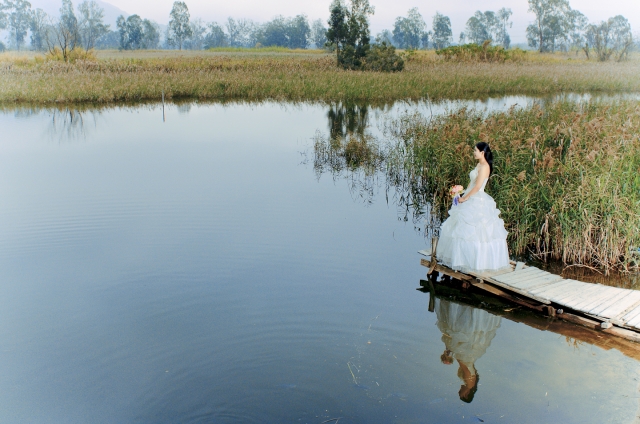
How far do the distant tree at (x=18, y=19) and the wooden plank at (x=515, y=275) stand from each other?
293 feet

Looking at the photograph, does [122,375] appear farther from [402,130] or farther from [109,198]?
[402,130]

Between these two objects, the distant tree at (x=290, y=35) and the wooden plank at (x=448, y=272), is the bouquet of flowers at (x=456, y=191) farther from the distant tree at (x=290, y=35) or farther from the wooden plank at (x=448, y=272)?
the distant tree at (x=290, y=35)

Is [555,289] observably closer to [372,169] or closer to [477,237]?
[477,237]

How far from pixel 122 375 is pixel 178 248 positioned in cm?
379

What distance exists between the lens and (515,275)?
25.1ft

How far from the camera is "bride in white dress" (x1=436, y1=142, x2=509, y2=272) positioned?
7684 mm

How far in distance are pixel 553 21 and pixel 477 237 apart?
255 feet

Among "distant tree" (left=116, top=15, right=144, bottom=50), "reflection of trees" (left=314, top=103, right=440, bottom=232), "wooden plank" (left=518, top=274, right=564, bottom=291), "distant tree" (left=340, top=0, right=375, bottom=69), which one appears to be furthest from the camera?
"distant tree" (left=116, top=15, right=144, bottom=50)

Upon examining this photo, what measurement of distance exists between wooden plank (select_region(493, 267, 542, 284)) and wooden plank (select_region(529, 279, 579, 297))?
337mm

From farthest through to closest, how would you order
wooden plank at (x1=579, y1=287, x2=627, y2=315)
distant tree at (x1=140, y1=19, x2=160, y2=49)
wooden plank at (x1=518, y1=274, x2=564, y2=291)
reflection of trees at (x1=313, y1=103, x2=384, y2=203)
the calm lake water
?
distant tree at (x1=140, y1=19, x2=160, y2=49) → reflection of trees at (x1=313, y1=103, x2=384, y2=203) → wooden plank at (x1=518, y1=274, x2=564, y2=291) → wooden plank at (x1=579, y1=287, x2=627, y2=315) → the calm lake water

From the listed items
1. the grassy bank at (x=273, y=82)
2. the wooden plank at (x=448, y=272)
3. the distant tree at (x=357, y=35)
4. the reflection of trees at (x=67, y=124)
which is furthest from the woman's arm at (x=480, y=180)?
the distant tree at (x=357, y=35)

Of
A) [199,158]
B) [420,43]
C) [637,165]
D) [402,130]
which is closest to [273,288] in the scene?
[637,165]

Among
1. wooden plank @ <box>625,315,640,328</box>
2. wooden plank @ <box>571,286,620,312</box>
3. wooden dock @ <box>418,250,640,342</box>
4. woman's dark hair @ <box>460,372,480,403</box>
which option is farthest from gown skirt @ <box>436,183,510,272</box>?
woman's dark hair @ <box>460,372,480,403</box>

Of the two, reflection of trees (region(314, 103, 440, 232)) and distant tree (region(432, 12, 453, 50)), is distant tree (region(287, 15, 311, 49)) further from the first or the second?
reflection of trees (region(314, 103, 440, 232))
